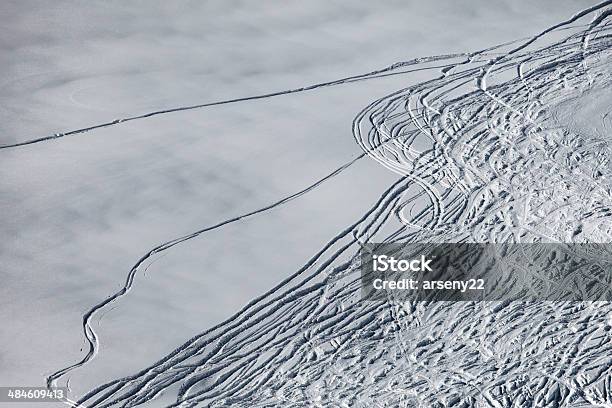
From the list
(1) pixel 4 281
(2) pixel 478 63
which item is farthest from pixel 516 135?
(1) pixel 4 281

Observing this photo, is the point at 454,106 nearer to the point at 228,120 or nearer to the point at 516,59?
the point at 516,59

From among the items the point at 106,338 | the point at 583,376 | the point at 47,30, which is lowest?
the point at 583,376

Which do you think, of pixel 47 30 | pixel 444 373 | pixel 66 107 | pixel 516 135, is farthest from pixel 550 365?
pixel 47 30

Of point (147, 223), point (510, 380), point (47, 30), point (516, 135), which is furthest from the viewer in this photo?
point (47, 30)

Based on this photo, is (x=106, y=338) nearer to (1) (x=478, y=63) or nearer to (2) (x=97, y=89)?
(2) (x=97, y=89)

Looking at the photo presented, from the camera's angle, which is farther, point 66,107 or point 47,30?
point 47,30

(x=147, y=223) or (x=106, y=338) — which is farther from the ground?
(x=147, y=223)

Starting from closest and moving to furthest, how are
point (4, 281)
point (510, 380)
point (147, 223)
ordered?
point (510, 380) < point (4, 281) < point (147, 223)
